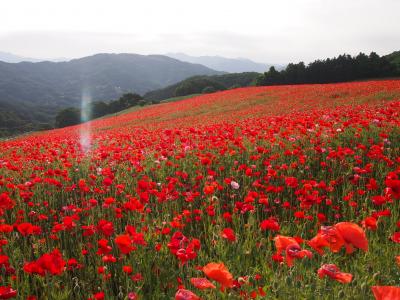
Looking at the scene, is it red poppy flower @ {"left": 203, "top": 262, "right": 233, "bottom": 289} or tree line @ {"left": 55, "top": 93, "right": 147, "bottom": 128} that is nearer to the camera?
red poppy flower @ {"left": 203, "top": 262, "right": 233, "bottom": 289}

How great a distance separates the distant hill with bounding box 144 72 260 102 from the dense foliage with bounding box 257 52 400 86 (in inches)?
731

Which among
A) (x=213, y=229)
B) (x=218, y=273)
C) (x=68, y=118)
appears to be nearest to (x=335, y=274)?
(x=218, y=273)

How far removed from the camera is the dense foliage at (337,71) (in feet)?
163

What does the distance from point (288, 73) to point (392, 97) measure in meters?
37.4

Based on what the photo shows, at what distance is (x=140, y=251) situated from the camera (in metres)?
3.70

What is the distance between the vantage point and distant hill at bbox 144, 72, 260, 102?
81688mm

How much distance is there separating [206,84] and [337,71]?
129 feet

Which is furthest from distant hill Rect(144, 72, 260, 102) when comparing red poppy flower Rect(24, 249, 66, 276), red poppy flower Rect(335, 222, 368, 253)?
red poppy flower Rect(335, 222, 368, 253)

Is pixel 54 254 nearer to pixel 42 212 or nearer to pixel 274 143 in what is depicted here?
pixel 42 212

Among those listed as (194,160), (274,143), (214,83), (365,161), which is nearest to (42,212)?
(194,160)

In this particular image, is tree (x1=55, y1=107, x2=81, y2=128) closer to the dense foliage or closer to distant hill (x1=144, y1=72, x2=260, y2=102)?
distant hill (x1=144, y1=72, x2=260, y2=102)

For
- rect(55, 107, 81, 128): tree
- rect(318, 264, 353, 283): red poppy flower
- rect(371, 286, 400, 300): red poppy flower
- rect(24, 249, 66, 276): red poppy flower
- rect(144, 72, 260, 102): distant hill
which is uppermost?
rect(144, 72, 260, 102): distant hill

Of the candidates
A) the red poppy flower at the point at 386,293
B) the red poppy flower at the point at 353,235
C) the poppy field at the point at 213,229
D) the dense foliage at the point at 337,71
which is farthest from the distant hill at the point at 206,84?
the red poppy flower at the point at 386,293

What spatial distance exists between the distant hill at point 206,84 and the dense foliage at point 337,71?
18563mm
